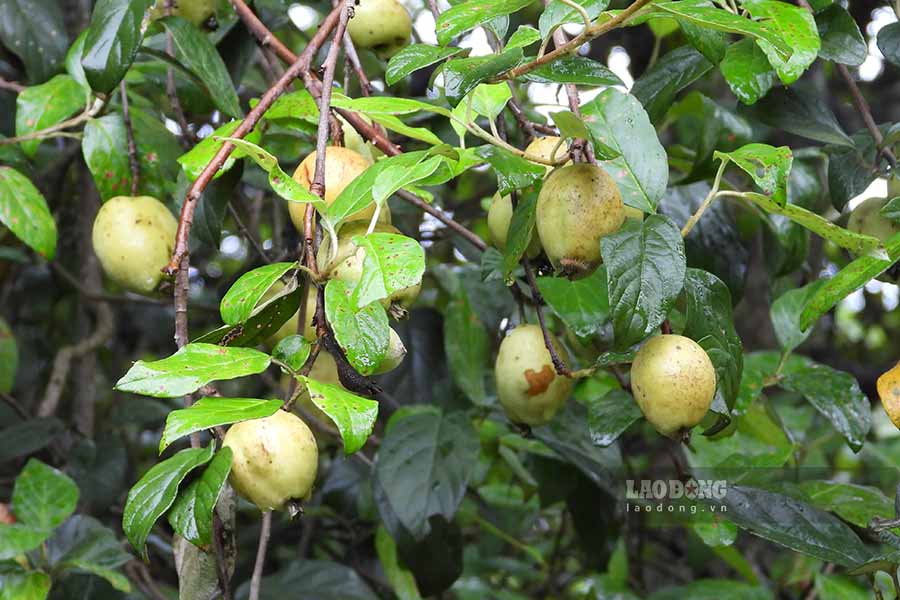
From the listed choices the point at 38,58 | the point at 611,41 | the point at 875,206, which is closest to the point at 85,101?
the point at 38,58

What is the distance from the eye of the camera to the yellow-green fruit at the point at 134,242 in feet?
3.34

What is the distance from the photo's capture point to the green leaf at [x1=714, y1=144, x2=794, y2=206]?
789mm

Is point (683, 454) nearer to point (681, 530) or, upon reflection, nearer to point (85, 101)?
point (681, 530)

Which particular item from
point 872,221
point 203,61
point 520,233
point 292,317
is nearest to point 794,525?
point 872,221

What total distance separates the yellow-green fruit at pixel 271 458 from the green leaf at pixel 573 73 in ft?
1.05

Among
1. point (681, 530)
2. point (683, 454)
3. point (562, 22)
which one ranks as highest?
point (562, 22)

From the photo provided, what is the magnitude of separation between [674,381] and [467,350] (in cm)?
74

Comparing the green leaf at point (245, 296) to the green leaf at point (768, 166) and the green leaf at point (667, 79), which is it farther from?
the green leaf at point (667, 79)

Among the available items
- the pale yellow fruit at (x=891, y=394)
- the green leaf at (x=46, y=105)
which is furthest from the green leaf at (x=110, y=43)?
the pale yellow fruit at (x=891, y=394)

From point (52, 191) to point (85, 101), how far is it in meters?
0.66

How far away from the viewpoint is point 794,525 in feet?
3.20

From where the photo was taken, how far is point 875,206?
1006 millimetres

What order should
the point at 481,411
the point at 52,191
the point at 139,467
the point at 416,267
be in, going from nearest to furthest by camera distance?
the point at 416,267 → the point at 481,411 → the point at 52,191 → the point at 139,467

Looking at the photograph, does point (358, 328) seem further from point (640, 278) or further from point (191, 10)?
point (191, 10)
